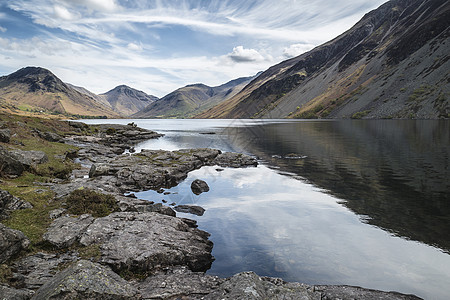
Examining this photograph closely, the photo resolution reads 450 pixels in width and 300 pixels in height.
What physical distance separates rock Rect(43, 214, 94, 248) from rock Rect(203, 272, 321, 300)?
26.3ft

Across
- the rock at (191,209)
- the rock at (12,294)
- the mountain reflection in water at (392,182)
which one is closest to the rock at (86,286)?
the rock at (12,294)

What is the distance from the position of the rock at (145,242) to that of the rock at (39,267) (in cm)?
143

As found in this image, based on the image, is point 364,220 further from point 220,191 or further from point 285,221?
point 220,191

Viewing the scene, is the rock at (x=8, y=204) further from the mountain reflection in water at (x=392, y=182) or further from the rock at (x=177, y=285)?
the mountain reflection in water at (x=392, y=182)

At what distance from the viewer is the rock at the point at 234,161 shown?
47156 mm

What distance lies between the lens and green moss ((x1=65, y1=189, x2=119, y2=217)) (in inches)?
664

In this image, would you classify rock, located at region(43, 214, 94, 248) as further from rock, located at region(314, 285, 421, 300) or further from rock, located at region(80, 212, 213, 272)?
rock, located at region(314, 285, 421, 300)

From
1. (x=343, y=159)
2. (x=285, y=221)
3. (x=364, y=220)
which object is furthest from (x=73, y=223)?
(x=343, y=159)

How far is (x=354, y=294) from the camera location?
11.4m

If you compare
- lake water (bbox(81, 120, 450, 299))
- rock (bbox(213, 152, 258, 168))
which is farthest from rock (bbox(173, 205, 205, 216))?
rock (bbox(213, 152, 258, 168))

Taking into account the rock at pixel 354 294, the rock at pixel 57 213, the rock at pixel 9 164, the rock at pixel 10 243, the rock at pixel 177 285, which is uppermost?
the rock at pixel 9 164

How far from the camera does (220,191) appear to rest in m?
31.3

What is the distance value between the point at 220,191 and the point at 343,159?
2794 cm

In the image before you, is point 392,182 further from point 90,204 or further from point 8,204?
point 8,204
